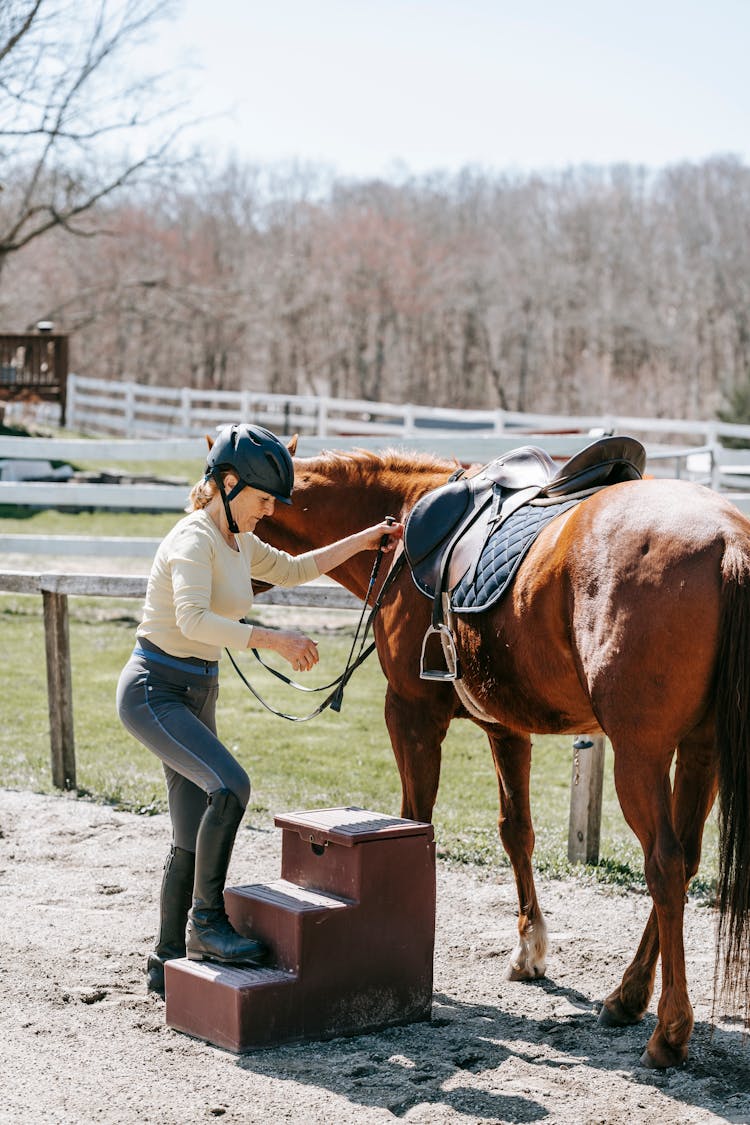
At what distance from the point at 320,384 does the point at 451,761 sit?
4200 cm

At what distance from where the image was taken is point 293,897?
3.83m

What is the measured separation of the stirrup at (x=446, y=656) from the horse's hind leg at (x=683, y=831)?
797 mm

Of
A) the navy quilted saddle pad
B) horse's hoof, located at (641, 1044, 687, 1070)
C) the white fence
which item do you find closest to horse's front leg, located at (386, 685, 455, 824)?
the navy quilted saddle pad

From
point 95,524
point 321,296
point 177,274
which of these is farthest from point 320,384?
point 95,524

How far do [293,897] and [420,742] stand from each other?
786 millimetres

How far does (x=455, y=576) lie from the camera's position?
4117 mm

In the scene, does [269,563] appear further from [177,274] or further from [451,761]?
[177,274]

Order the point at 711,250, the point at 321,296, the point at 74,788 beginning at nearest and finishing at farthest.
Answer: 1. the point at 74,788
2. the point at 321,296
3. the point at 711,250

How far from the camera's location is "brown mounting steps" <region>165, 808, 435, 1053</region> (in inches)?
143

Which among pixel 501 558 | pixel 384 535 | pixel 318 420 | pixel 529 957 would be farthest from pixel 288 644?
pixel 318 420

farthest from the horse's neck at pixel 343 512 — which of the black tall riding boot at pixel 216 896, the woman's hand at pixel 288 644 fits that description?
the black tall riding boot at pixel 216 896

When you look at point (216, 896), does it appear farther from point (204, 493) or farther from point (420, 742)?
point (204, 493)

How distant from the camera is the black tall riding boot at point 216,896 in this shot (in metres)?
3.73

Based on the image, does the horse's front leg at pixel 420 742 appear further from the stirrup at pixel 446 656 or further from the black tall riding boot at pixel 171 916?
the black tall riding boot at pixel 171 916
